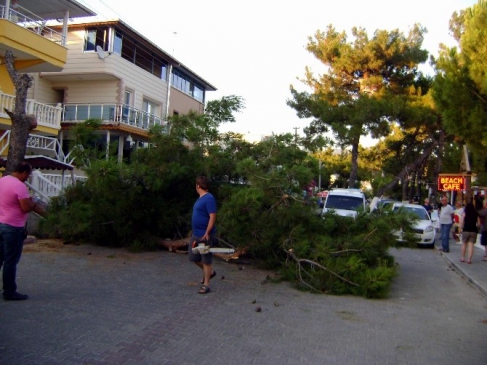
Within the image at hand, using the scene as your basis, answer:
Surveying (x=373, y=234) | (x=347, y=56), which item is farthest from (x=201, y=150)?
(x=347, y=56)

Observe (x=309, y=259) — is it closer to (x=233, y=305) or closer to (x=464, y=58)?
(x=233, y=305)

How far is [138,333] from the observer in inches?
200

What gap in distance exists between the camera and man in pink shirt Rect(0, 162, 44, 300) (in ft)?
18.7

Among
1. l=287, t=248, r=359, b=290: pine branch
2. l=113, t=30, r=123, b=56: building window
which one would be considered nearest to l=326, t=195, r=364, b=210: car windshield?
l=287, t=248, r=359, b=290: pine branch

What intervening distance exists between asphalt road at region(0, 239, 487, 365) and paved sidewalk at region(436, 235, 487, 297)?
46 centimetres

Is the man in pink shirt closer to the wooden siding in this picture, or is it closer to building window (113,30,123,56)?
the wooden siding

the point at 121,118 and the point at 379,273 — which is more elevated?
the point at 121,118

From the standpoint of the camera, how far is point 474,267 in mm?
11281

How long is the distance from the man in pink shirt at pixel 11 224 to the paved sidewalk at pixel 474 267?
7.89 metres

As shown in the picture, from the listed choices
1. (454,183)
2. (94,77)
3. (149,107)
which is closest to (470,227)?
(454,183)

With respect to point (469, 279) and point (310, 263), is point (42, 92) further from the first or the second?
point (469, 279)

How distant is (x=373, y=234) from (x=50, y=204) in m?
7.13

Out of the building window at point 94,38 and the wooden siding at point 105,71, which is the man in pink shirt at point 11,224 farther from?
the building window at point 94,38

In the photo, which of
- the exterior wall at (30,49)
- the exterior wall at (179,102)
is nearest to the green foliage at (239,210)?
the exterior wall at (30,49)
